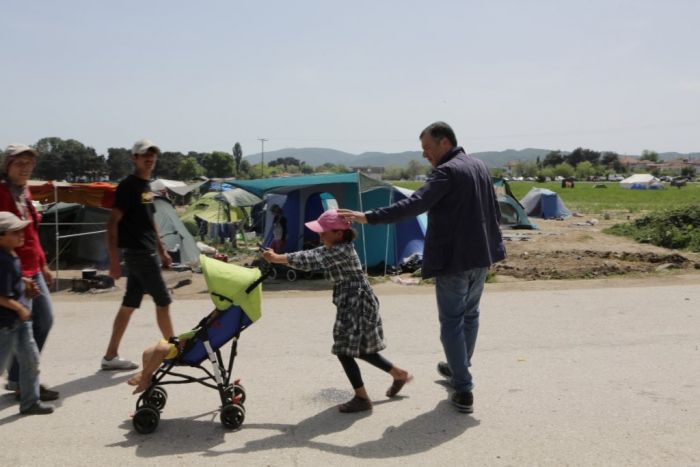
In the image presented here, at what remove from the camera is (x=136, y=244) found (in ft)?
16.8

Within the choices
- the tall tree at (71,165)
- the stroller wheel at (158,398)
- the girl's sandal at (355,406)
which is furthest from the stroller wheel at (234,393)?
the tall tree at (71,165)

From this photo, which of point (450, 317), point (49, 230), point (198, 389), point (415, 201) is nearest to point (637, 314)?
point (450, 317)

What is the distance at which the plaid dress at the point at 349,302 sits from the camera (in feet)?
13.9

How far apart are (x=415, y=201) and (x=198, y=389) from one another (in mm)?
2257

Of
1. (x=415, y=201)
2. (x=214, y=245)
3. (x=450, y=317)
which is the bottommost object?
(x=214, y=245)

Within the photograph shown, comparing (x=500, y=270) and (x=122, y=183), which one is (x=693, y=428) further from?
(x=500, y=270)

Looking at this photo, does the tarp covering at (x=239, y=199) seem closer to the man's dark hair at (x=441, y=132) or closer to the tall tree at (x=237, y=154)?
the man's dark hair at (x=441, y=132)

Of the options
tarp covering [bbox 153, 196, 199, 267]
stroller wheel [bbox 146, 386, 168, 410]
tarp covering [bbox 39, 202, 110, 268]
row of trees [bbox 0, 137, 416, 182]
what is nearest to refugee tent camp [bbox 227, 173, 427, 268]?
tarp covering [bbox 153, 196, 199, 267]

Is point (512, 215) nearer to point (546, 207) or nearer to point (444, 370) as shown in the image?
point (546, 207)

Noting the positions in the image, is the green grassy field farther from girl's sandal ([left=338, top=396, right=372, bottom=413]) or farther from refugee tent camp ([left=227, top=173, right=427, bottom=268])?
girl's sandal ([left=338, top=396, right=372, bottom=413])

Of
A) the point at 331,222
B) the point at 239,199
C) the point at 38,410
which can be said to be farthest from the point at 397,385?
the point at 239,199

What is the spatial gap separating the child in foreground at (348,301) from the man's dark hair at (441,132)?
909 millimetres

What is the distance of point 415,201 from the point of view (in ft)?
13.4

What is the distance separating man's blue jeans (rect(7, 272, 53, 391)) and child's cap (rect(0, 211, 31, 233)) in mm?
572
